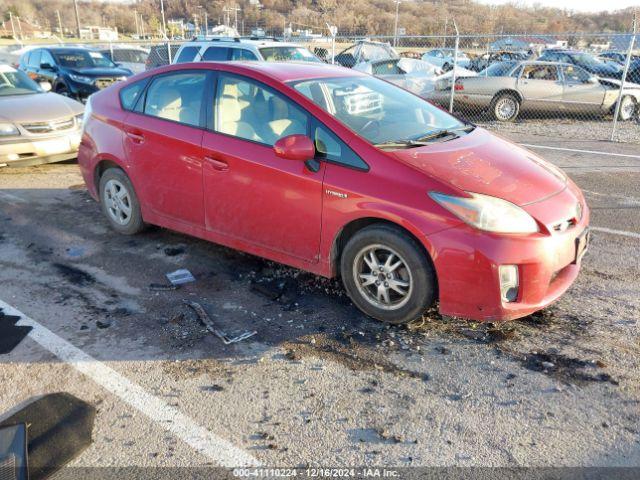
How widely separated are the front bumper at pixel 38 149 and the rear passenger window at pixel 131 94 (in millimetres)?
3151

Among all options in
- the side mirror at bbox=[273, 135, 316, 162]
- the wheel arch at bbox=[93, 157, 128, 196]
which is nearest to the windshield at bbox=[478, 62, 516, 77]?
the wheel arch at bbox=[93, 157, 128, 196]

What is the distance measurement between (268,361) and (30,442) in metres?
1.31

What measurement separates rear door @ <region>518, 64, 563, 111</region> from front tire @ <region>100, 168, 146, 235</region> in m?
10.6

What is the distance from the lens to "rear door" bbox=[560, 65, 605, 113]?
12.7 meters

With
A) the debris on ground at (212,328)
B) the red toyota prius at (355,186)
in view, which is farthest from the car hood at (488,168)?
the debris on ground at (212,328)

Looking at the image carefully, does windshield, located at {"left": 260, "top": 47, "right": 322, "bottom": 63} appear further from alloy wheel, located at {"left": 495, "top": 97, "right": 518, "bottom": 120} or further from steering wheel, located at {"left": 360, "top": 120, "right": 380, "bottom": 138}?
steering wheel, located at {"left": 360, "top": 120, "right": 380, "bottom": 138}

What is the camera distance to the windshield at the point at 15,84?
8.36 m

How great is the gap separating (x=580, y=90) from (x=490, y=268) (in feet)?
37.9

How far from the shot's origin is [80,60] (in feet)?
46.3

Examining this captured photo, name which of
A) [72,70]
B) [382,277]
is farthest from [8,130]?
[72,70]

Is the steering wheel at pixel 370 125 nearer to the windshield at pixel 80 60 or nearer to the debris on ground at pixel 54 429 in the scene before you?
the debris on ground at pixel 54 429

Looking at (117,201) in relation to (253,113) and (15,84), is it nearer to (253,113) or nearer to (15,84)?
(253,113)

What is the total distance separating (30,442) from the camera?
8.62ft

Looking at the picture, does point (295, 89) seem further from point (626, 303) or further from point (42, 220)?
point (42, 220)
